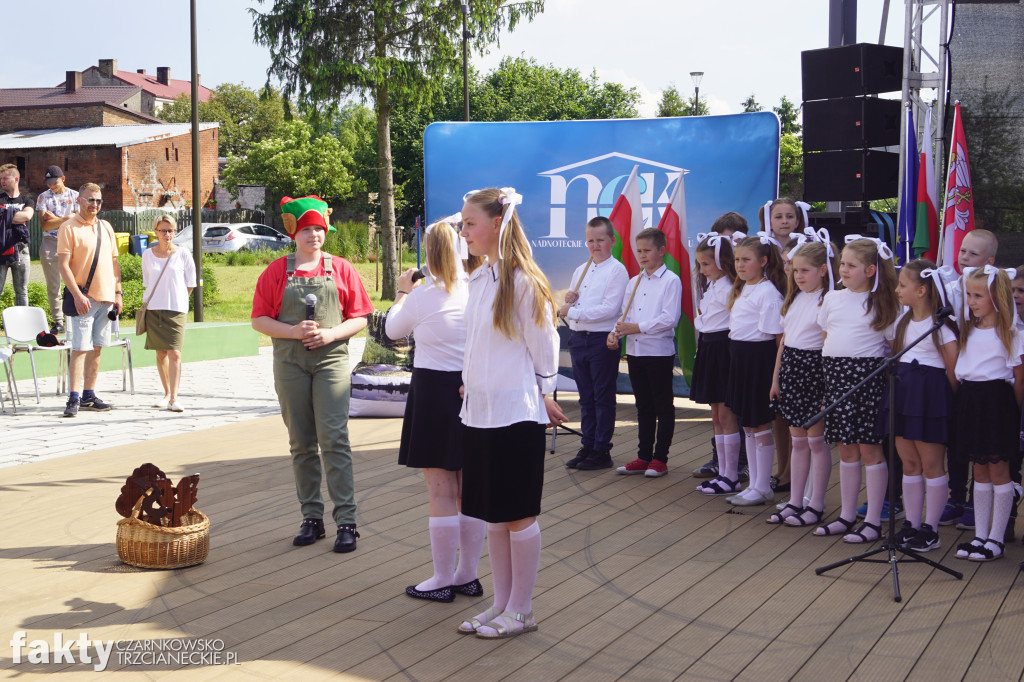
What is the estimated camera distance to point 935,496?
193 inches

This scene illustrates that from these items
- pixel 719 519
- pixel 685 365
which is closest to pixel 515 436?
pixel 719 519

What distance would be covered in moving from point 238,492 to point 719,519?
2971mm

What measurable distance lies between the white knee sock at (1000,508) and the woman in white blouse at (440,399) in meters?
2.49

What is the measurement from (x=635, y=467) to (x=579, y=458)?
17.4 inches

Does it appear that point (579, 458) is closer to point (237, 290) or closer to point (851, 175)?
point (851, 175)

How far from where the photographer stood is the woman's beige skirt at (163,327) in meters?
9.09

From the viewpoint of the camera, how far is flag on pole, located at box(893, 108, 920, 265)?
818 centimetres

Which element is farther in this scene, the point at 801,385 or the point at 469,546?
the point at 801,385

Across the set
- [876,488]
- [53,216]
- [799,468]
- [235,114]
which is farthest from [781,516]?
[235,114]

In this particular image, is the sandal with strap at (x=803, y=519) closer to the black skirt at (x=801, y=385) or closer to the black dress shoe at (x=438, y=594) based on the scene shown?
the black skirt at (x=801, y=385)

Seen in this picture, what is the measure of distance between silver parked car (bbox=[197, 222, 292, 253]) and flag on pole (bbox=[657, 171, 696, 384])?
25.2 m

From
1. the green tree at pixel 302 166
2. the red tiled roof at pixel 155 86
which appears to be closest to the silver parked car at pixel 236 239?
the green tree at pixel 302 166

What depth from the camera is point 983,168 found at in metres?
8.65

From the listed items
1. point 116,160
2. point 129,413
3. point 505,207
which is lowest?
point 129,413
